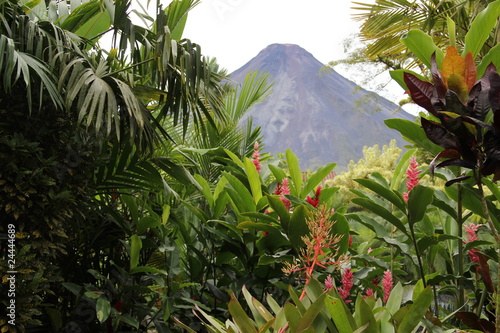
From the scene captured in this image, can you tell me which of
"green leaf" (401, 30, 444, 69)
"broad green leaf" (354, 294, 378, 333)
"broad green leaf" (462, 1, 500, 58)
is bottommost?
"broad green leaf" (354, 294, 378, 333)

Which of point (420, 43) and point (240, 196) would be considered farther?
point (240, 196)

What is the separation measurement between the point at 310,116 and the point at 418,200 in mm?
85526

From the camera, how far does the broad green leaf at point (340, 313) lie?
1.12 m

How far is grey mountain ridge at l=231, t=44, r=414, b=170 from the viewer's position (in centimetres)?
7788

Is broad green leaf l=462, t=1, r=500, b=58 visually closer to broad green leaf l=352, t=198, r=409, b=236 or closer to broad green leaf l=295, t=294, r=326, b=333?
broad green leaf l=352, t=198, r=409, b=236

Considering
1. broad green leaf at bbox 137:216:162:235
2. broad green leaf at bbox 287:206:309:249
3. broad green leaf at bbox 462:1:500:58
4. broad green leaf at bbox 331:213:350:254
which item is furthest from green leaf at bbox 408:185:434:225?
broad green leaf at bbox 137:216:162:235

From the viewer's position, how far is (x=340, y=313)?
1123 millimetres

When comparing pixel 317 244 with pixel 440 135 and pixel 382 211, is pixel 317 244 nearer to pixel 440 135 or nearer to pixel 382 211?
pixel 440 135

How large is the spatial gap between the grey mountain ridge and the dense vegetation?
70.0 metres

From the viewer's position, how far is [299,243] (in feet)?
5.65

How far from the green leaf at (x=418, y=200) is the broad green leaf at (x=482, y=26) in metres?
0.48

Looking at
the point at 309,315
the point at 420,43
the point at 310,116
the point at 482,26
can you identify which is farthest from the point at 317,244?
the point at 310,116

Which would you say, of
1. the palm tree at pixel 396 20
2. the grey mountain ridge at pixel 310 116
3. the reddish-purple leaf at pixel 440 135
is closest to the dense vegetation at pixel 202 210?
the reddish-purple leaf at pixel 440 135

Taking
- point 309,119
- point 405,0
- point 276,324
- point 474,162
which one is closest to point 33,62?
point 276,324
